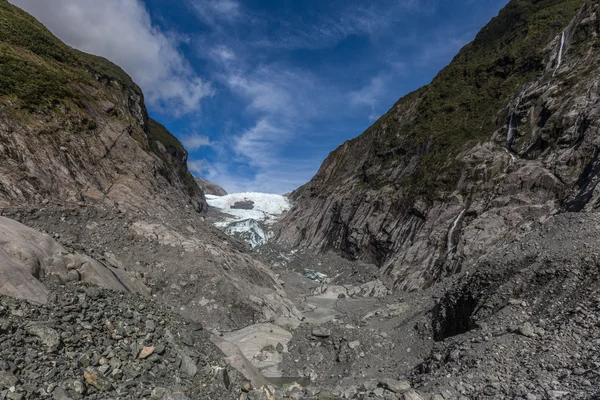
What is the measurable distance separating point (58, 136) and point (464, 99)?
2055 inches

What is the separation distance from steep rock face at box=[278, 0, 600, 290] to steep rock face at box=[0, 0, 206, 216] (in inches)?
1010

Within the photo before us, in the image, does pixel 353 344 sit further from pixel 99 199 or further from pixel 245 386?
pixel 99 199

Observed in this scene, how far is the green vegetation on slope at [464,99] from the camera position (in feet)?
140

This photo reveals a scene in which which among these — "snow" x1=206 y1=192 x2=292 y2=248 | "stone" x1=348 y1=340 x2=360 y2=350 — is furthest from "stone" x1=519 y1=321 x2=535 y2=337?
"snow" x1=206 y1=192 x2=292 y2=248

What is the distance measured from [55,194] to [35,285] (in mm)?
17118

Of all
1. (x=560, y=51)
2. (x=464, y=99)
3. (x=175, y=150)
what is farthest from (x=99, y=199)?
(x=175, y=150)

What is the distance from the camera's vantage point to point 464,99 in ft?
171

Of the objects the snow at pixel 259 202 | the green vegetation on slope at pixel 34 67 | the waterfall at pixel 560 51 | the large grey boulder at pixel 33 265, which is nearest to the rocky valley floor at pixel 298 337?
the large grey boulder at pixel 33 265

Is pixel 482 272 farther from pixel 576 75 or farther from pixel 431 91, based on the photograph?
pixel 431 91

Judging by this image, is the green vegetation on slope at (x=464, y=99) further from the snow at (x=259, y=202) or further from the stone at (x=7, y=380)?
the snow at (x=259, y=202)

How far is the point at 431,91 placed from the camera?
60562mm

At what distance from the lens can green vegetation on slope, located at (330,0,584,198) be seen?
42.7m

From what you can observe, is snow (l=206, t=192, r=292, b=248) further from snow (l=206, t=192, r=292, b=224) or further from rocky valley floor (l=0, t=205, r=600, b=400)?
rocky valley floor (l=0, t=205, r=600, b=400)

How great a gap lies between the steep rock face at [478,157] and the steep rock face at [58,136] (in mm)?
25645
